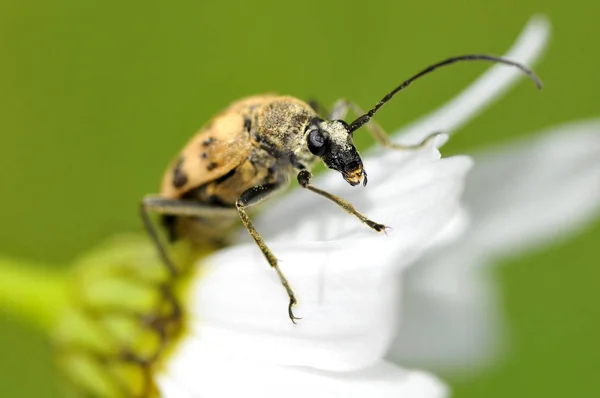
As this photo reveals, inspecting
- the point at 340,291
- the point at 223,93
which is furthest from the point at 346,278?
the point at 223,93

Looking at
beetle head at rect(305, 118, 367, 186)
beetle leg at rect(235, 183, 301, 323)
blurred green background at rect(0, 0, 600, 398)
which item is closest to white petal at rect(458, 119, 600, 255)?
beetle head at rect(305, 118, 367, 186)

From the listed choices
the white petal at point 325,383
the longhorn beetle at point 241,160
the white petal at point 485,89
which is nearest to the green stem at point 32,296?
the longhorn beetle at point 241,160

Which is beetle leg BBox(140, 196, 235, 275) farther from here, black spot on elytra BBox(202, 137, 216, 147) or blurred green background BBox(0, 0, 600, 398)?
blurred green background BBox(0, 0, 600, 398)

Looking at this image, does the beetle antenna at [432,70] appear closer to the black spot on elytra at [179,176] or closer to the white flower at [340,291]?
the white flower at [340,291]

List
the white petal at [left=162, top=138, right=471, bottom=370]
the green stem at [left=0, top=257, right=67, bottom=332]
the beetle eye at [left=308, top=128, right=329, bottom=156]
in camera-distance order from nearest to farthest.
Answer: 1. the white petal at [left=162, top=138, right=471, bottom=370]
2. the beetle eye at [left=308, top=128, right=329, bottom=156]
3. the green stem at [left=0, top=257, right=67, bottom=332]

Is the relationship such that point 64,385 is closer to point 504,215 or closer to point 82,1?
point 504,215

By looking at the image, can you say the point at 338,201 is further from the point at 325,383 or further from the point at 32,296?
the point at 32,296
